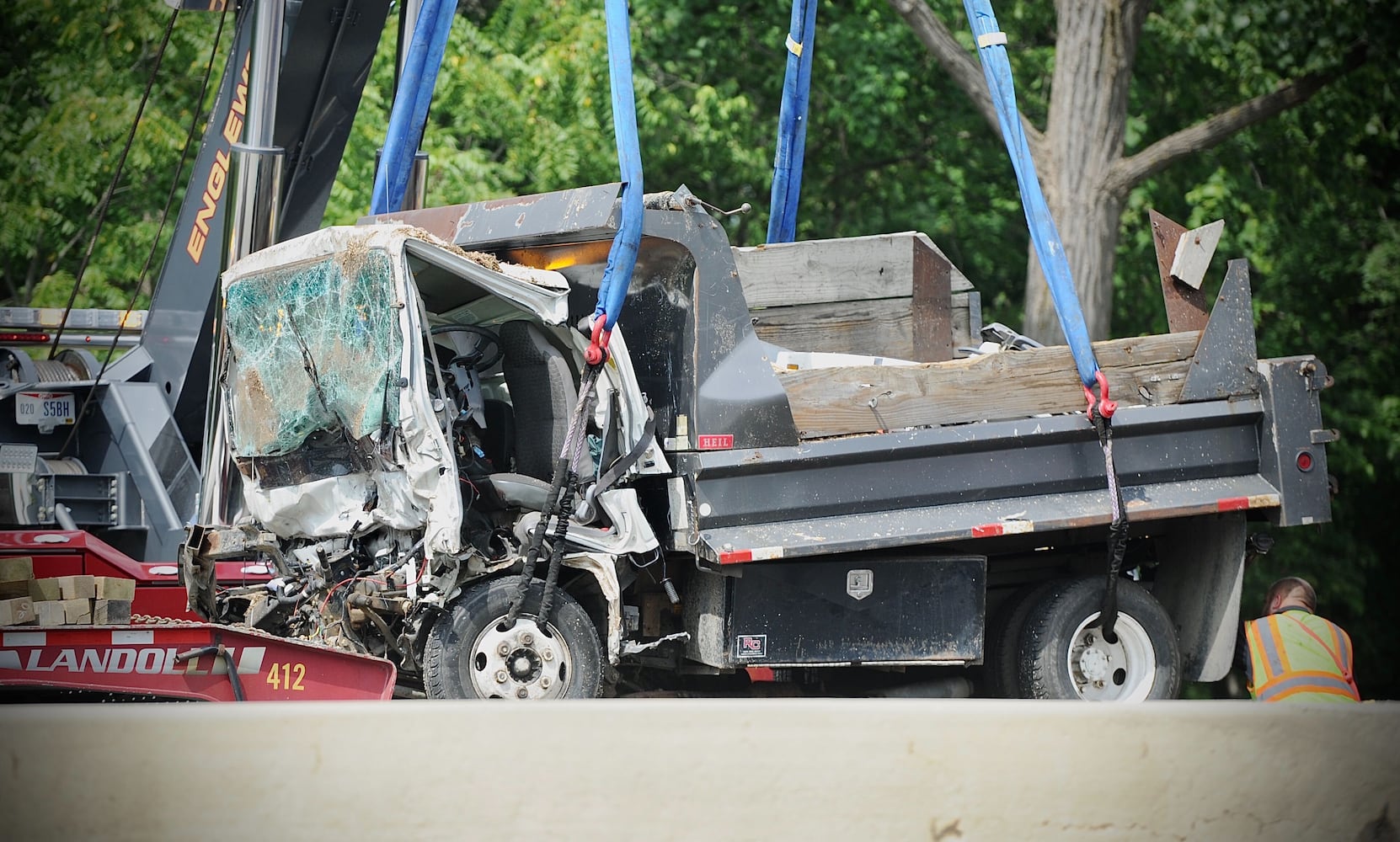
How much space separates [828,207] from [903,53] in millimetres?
1999

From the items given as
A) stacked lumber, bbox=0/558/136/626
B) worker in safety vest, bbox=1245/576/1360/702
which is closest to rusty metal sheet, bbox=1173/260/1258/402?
worker in safety vest, bbox=1245/576/1360/702

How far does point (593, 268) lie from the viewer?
626 centimetres

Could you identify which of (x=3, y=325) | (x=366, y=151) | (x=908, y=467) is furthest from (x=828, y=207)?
(x=908, y=467)

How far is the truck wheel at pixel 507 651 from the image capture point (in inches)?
230

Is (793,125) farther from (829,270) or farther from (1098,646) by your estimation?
(1098,646)

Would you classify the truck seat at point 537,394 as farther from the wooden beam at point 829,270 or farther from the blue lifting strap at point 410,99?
the wooden beam at point 829,270

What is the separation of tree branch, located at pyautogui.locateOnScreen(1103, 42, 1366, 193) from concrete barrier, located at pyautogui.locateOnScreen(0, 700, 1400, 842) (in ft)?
29.0

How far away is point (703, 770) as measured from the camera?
135 inches

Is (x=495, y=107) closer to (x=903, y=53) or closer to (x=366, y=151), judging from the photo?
(x=366, y=151)

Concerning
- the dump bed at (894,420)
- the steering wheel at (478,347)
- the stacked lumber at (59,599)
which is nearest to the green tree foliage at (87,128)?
the stacked lumber at (59,599)

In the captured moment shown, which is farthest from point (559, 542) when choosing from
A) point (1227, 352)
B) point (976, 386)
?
point (1227, 352)

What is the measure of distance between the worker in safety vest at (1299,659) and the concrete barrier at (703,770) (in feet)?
6.47

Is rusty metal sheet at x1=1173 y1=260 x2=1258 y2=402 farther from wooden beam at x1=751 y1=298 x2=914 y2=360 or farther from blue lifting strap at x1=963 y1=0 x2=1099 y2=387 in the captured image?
wooden beam at x1=751 y1=298 x2=914 y2=360

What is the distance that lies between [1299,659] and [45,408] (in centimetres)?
702
